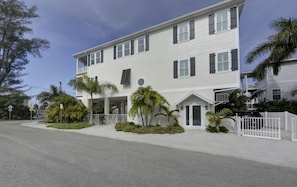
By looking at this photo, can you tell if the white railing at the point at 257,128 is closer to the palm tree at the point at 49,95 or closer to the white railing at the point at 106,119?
the white railing at the point at 106,119

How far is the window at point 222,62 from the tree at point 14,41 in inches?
1364

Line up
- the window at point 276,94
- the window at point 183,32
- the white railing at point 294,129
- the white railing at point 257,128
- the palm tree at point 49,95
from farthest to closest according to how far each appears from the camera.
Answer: the window at point 276,94
the palm tree at point 49,95
the window at point 183,32
the white railing at point 257,128
the white railing at point 294,129

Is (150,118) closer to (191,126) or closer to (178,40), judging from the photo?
(191,126)

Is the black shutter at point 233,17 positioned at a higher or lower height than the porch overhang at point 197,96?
higher

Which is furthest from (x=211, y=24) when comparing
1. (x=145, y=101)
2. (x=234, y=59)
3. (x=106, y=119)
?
(x=106, y=119)

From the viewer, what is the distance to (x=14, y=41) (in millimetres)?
33750

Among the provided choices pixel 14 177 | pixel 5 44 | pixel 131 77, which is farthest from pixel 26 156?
pixel 5 44

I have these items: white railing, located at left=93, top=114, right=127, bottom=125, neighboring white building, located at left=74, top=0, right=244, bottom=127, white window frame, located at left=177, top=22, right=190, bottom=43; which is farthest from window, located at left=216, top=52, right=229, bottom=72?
white railing, located at left=93, top=114, right=127, bottom=125

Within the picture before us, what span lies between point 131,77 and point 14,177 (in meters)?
14.4

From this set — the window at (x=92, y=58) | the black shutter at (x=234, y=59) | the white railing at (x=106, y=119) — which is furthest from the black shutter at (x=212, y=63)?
the window at (x=92, y=58)

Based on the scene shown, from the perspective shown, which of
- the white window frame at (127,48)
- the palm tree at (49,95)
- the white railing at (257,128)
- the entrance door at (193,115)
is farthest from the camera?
the palm tree at (49,95)

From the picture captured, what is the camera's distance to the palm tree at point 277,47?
1176 cm

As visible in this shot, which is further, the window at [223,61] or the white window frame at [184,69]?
the white window frame at [184,69]

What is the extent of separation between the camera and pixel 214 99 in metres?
13.8
